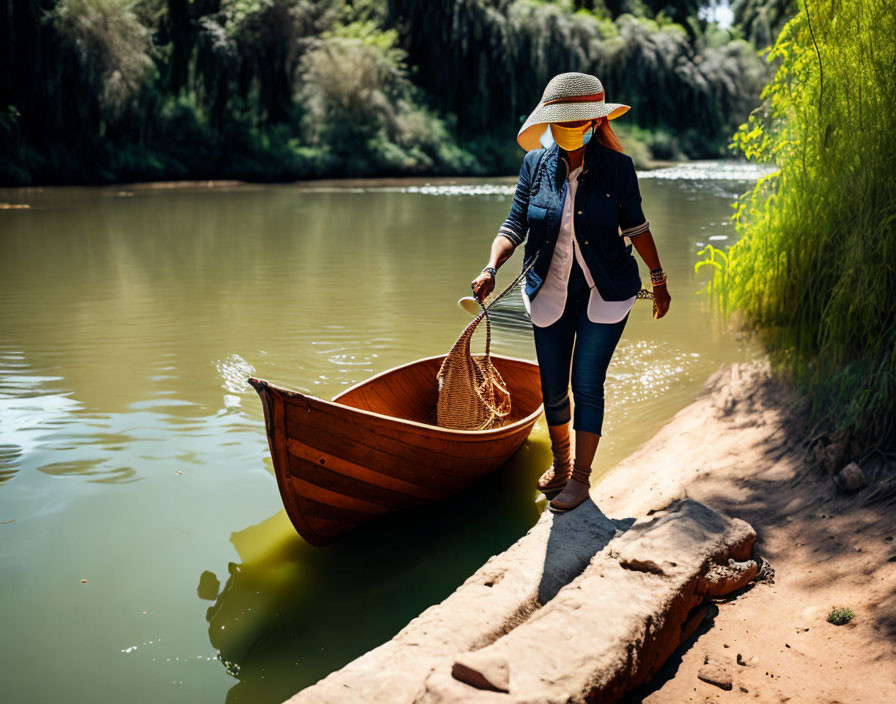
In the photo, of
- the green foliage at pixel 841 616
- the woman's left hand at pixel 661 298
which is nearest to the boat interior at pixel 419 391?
the woman's left hand at pixel 661 298

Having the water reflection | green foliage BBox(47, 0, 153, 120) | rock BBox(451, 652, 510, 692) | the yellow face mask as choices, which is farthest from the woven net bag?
green foliage BBox(47, 0, 153, 120)

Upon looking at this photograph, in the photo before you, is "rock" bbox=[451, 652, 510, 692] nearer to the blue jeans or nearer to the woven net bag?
the blue jeans

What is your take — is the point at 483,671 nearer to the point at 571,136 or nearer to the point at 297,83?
the point at 571,136

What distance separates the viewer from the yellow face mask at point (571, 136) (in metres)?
3.55

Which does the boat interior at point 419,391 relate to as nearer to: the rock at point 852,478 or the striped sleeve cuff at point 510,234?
the striped sleeve cuff at point 510,234

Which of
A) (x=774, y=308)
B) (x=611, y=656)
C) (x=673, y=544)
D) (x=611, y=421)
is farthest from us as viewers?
(x=611, y=421)

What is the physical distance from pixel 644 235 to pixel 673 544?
130 centimetres

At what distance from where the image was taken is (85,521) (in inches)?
180

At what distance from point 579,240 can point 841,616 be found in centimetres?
171

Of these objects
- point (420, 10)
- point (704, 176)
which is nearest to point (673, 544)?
point (704, 176)

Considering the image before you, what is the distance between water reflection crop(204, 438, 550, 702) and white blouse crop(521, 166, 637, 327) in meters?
1.35

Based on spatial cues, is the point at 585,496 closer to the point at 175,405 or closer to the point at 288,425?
Answer: the point at 288,425

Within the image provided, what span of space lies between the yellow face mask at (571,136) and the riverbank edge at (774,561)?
1578 mm

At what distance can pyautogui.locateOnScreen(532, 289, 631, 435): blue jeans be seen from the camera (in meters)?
3.71
